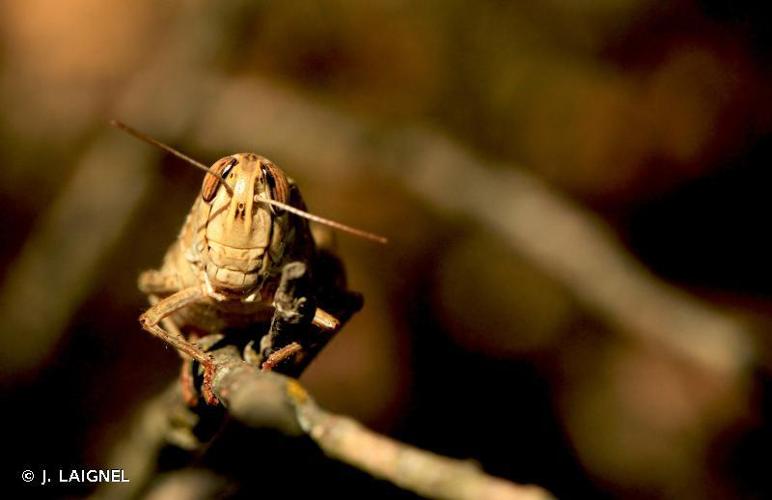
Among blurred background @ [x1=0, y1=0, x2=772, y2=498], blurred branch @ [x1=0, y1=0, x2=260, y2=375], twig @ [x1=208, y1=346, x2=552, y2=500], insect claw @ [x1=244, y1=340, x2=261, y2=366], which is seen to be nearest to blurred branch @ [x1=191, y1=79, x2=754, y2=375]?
blurred background @ [x1=0, y1=0, x2=772, y2=498]

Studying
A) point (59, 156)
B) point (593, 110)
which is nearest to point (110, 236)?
point (59, 156)

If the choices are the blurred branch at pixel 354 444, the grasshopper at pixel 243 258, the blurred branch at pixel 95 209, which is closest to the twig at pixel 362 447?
the blurred branch at pixel 354 444

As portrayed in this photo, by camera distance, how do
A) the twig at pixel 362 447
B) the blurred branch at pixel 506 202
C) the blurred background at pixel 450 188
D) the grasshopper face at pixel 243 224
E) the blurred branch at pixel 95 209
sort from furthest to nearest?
the blurred background at pixel 450 188
the blurred branch at pixel 95 209
the blurred branch at pixel 506 202
the grasshopper face at pixel 243 224
the twig at pixel 362 447

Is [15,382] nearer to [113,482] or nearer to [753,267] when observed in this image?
[113,482]

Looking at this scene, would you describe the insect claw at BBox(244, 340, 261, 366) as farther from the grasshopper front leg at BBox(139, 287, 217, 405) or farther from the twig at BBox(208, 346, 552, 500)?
the twig at BBox(208, 346, 552, 500)

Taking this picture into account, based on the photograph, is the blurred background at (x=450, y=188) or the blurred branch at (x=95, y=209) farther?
the blurred background at (x=450, y=188)

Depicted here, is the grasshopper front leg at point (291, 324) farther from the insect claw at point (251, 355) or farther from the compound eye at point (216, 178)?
the compound eye at point (216, 178)

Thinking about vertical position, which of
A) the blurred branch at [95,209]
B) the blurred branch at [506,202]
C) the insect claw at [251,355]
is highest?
the blurred branch at [506,202]
